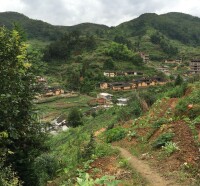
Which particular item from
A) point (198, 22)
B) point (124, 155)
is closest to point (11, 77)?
point (124, 155)

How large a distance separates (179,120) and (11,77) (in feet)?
22.4

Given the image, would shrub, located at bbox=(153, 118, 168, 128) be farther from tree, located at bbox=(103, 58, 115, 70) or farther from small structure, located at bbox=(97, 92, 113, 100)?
tree, located at bbox=(103, 58, 115, 70)

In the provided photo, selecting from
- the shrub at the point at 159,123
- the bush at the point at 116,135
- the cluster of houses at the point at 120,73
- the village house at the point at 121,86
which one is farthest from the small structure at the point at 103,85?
the shrub at the point at 159,123

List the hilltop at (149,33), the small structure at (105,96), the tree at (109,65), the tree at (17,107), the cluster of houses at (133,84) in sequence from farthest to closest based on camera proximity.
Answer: the hilltop at (149,33) < the tree at (109,65) < the cluster of houses at (133,84) < the small structure at (105,96) < the tree at (17,107)

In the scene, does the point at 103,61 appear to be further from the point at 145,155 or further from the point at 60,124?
the point at 145,155

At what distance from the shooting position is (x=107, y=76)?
68.6 m

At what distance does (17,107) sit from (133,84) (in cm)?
5796

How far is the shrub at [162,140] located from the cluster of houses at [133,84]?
174 feet

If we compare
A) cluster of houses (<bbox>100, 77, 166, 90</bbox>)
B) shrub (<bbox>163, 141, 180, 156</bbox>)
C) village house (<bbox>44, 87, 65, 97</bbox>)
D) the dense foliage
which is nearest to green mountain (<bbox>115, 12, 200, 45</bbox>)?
the dense foliage

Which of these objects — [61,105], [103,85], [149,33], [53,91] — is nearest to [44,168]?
[61,105]

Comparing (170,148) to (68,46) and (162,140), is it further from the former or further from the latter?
(68,46)

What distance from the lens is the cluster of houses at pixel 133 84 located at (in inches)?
2539

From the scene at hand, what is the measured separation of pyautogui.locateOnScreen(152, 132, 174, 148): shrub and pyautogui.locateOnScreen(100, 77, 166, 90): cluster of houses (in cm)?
5308

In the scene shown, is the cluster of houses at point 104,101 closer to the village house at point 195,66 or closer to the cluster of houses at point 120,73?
the cluster of houses at point 120,73
